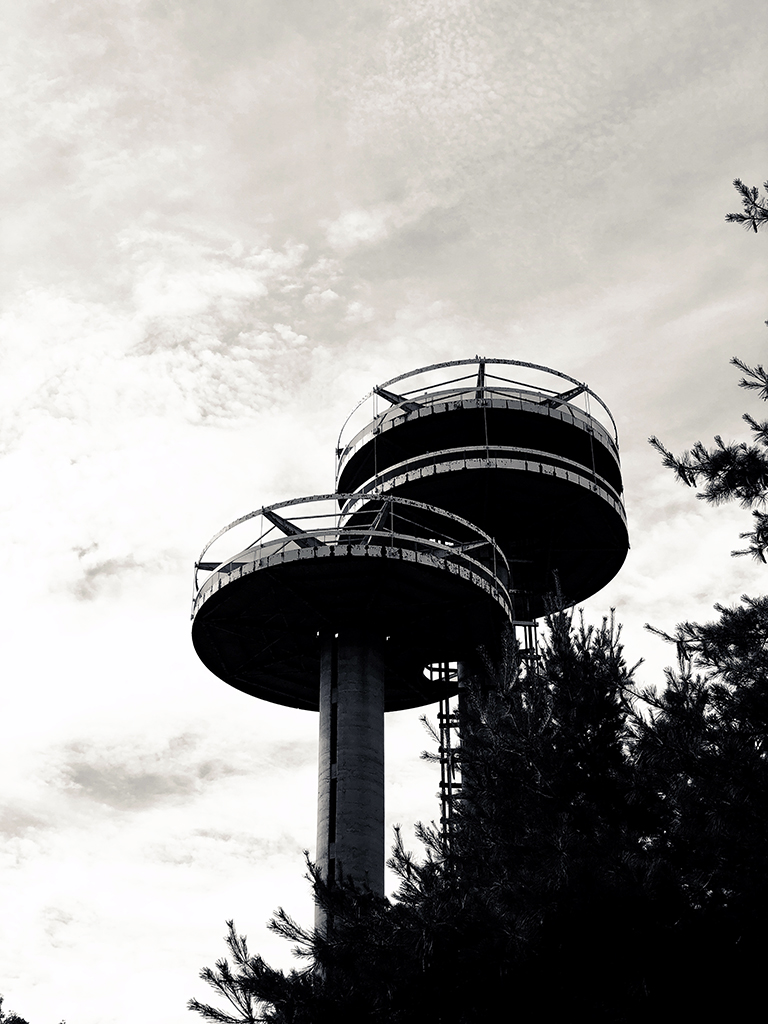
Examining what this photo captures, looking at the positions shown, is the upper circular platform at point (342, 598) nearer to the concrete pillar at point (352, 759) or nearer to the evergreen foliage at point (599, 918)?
the concrete pillar at point (352, 759)

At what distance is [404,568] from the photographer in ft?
112

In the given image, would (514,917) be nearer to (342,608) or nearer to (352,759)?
(352,759)

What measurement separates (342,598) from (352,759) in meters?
5.30

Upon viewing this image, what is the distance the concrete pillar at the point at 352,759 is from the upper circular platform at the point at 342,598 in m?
1.05

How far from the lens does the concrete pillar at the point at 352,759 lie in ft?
107

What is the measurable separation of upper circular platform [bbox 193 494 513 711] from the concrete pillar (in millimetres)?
1053

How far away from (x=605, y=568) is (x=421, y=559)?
1385 cm

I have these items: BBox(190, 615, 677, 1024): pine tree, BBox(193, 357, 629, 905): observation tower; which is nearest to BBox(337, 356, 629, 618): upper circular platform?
BBox(193, 357, 629, 905): observation tower

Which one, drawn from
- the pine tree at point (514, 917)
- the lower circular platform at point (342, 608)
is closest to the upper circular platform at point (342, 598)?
the lower circular platform at point (342, 608)

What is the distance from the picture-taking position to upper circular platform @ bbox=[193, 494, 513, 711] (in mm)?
34031

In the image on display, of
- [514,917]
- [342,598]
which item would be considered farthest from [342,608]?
[514,917]

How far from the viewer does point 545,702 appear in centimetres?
1579

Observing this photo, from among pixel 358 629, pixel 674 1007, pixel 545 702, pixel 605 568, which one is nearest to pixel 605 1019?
pixel 674 1007

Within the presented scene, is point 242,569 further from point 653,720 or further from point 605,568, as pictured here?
point 653,720
